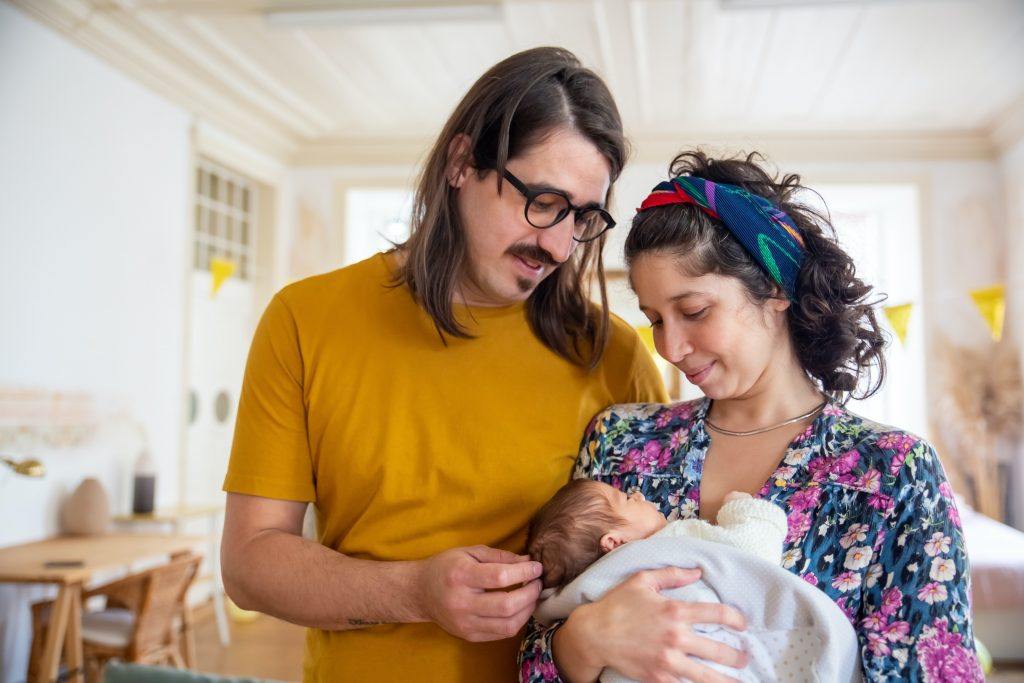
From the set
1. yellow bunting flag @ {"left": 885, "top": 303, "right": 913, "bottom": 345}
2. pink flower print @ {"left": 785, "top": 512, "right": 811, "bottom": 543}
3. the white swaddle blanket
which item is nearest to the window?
yellow bunting flag @ {"left": 885, "top": 303, "right": 913, "bottom": 345}

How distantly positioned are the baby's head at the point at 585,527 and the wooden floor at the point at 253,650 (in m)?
3.91

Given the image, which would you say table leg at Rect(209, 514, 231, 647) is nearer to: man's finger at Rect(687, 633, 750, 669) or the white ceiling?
the white ceiling

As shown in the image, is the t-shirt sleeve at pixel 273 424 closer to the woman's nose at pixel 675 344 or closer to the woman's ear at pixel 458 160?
the woman's ear at pixel 458 160

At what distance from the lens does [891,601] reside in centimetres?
129

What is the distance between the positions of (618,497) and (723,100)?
5363mm

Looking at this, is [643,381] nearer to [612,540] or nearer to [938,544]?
[612,540]

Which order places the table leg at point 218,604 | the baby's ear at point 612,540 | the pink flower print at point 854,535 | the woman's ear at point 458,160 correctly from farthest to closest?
1. the table leg at point 218,604
2. the woman's ear at point 458,160
3. the baby's ear at point 612,540
4. the pink flower print at point 854,535

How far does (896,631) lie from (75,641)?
12.0ft

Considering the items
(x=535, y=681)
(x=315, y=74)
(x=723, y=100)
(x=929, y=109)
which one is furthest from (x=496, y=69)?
(x=929, y=109)

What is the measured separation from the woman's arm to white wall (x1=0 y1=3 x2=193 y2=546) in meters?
4.22

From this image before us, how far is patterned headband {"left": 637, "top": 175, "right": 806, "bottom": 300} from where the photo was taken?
4.93ft

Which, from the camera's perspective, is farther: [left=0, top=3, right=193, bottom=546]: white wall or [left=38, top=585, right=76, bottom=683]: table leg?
[left=0, top=3, right=193, bottom=546]: white wall

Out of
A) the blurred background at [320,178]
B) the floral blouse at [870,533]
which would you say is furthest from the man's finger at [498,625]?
the blurred background at [320,178]

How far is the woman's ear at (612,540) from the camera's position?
1.44 m
